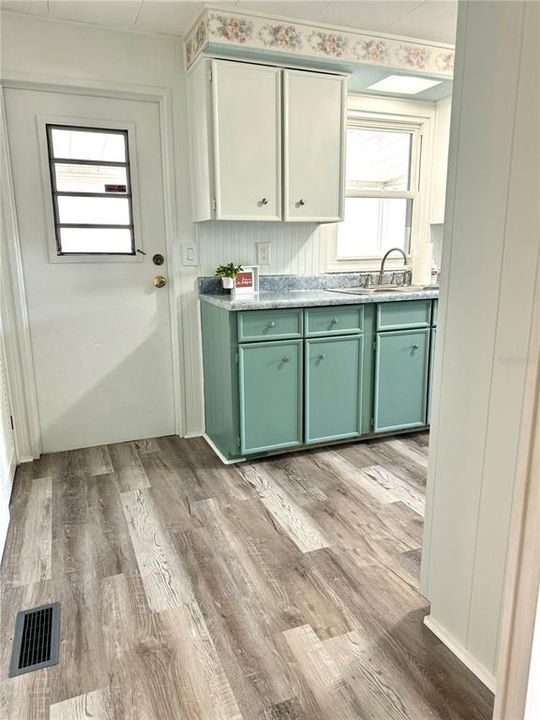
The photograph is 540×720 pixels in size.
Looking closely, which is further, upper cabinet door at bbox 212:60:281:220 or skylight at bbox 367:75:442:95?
skylight at bbox 367:75:442:95

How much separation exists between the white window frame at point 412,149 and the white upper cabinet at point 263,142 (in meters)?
0.46

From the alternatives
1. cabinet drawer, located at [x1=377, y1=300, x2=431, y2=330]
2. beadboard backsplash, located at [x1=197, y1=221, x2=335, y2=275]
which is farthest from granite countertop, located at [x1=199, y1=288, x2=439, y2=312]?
beadboard backsplash, located at [x1=197, y1=221, x2=335, y2=275]

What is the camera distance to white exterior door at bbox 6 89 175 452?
274 centimetres

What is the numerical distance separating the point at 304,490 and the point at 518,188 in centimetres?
177

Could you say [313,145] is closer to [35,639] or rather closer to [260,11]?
[260,11]

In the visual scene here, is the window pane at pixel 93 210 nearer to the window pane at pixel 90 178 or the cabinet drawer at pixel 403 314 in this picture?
the window pane at pixel 90 178

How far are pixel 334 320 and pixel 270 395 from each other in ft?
1.83

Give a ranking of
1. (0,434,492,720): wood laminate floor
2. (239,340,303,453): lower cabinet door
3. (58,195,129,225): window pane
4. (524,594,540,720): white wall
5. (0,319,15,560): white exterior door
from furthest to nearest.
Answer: (58,195,129,225): window pane < (239,340,303,453): lower cabinet door < (0,319,15,560): white exterior door < (0,434,492,720): wood laminate floor < (524,594,540,720): white wall

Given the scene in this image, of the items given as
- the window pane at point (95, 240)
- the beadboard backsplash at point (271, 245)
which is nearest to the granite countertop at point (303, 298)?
the beadboard backsplash at point (271, 245)

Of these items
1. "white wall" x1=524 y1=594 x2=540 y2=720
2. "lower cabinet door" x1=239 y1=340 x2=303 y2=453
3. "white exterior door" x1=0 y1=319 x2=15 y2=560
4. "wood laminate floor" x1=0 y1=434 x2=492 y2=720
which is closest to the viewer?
"white wall" x1=524 y1=594 x2=540 y2=720

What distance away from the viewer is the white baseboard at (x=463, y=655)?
1.39 meters

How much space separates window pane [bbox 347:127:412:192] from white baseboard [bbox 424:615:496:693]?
105 inches

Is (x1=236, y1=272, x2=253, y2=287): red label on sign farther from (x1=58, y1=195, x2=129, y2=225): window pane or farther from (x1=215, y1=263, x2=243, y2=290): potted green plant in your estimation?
(x1=58, y1=195, x2=129, y2=225): window pane

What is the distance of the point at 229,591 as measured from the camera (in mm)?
1810
